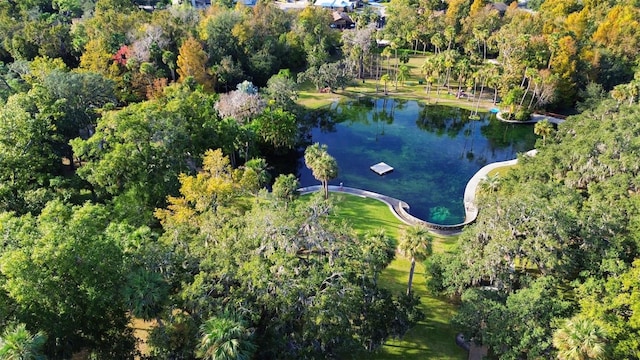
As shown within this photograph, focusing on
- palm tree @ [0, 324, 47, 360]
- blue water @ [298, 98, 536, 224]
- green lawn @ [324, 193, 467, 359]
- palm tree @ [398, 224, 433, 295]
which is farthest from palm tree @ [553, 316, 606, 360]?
palm tree @ [0, 324, 47, 360]

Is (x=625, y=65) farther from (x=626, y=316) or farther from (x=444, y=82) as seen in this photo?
(x=626, y=316)

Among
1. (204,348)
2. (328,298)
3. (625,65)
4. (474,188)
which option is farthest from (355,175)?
(625,65)

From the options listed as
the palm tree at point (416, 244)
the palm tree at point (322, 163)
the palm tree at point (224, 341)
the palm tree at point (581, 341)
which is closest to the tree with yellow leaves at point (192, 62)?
the palm tree at point (322, 163)

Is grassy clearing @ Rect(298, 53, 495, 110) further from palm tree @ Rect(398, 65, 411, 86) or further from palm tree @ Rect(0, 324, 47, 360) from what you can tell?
palm tree @ Rect(0, 324, 47, 360)

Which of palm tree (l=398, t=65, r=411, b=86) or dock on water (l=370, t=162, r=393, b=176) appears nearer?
dock on water (l=370, t=162, r=393, b=176)

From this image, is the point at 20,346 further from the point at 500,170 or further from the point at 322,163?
the point at 500,170

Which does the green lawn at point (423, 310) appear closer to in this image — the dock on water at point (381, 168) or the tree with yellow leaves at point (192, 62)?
the dock on water at point (381, 168)

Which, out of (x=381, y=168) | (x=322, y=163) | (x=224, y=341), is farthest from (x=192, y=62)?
(x=224, y=341)

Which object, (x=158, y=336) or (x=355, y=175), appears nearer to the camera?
(x=158, y=336)

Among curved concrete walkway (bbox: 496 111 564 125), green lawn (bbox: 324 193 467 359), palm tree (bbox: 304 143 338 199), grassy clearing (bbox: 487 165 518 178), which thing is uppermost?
palm tree (bbox: 304 143 338 199)
